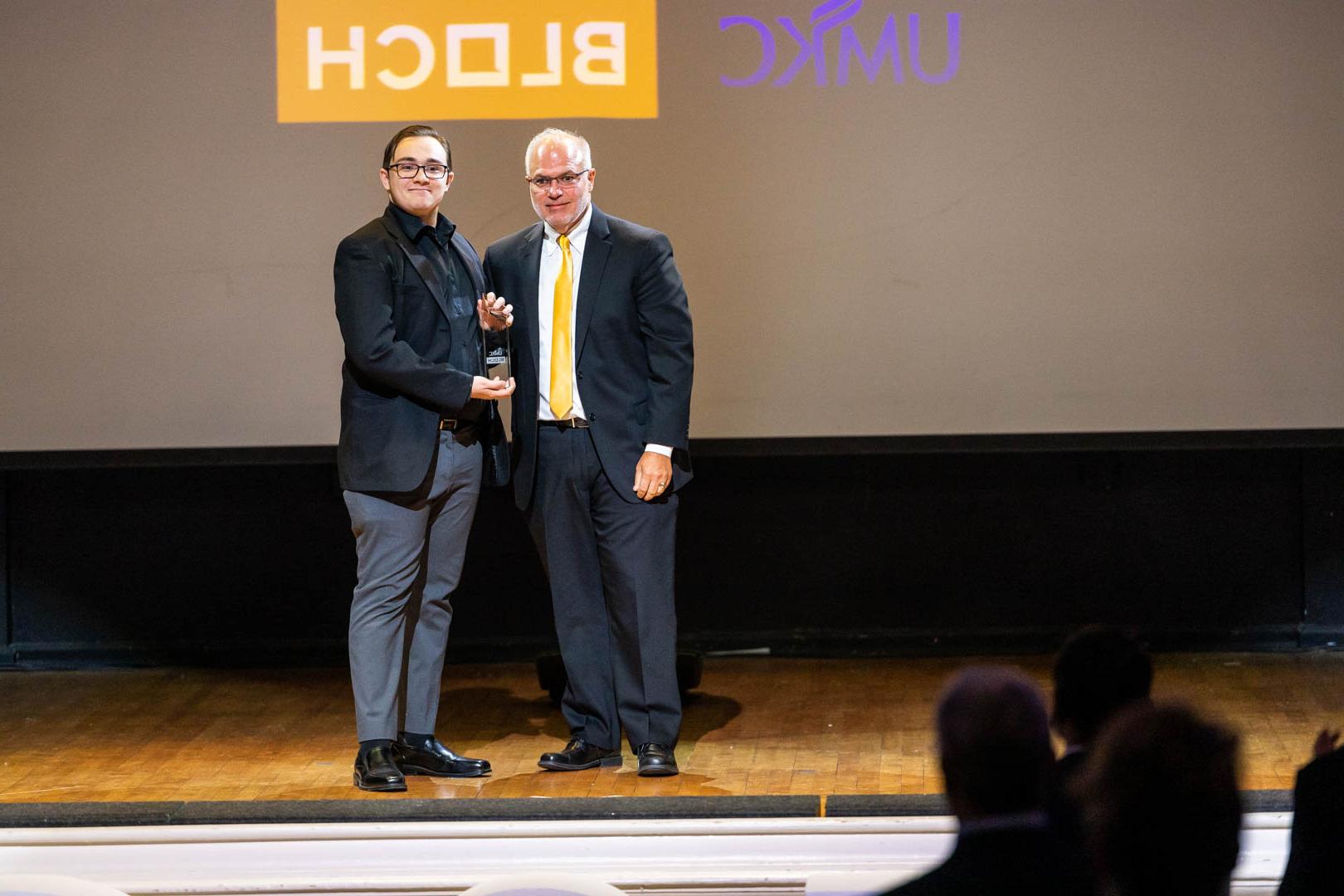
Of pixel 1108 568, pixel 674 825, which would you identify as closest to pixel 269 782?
pixel 674 825

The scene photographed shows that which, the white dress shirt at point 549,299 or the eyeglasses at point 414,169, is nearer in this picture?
the eyeglasses at point 414,169

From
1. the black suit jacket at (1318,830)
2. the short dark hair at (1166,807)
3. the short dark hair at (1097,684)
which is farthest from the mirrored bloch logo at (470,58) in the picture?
the short dark hair at (1166,807)

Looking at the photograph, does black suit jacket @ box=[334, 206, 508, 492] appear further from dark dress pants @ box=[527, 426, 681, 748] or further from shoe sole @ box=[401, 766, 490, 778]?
shoe sole @ box=[401, 766, 490, 778]

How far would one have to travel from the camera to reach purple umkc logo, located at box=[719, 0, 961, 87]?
413cm

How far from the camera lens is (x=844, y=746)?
370 cm

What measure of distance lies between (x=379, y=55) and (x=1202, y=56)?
2156 mm

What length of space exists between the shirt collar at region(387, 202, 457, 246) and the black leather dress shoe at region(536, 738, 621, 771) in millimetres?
1146

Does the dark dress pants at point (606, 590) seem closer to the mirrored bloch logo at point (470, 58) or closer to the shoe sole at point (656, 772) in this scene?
the shoe sole at point (656, 772)

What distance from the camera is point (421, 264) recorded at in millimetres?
3355

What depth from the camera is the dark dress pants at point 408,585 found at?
11.0 ft

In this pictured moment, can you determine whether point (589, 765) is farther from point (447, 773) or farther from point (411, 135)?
point (411, 135)

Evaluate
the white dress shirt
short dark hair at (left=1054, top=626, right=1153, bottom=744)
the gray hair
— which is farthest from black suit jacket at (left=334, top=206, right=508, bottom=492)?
short dark hair at (left=1054, top=626, right=1153, bottom=744)

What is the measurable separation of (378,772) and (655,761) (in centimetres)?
59

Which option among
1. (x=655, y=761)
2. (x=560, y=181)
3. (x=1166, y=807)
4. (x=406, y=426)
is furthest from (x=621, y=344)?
(x=1166, y=807)
